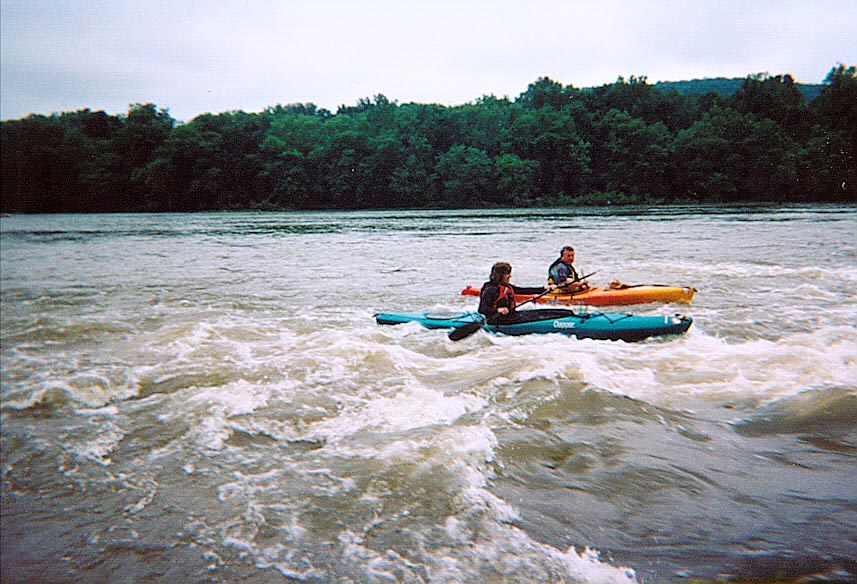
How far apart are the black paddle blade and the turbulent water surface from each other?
5.8 inches

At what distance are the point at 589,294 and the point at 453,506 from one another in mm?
7140

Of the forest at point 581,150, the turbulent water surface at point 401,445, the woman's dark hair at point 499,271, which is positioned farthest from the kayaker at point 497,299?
the forest at point 581,150

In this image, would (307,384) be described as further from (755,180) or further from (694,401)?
(755,180)

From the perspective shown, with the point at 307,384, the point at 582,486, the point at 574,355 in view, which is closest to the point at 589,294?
the point at 574,355

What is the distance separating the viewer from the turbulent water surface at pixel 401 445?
3.26 metres

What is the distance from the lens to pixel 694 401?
6.09 meters

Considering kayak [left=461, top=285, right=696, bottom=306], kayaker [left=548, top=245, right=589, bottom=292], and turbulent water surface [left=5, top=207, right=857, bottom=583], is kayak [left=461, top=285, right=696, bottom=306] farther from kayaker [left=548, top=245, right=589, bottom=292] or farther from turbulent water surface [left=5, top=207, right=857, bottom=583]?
turbulent water surface [left=5, top=207, right=857, bottom=583]

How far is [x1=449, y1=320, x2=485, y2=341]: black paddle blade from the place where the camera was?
8547mm

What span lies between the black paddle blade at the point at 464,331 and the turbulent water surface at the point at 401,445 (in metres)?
0.15

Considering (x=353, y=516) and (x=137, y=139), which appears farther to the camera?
(x=353, y=516)

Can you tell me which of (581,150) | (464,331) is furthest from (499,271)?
(581,150)

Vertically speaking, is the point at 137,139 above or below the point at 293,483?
above

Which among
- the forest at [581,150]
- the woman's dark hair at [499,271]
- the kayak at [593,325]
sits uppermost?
the forest at [581,150]

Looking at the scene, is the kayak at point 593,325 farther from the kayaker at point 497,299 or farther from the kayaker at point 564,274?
the kayaker at point 564,274
